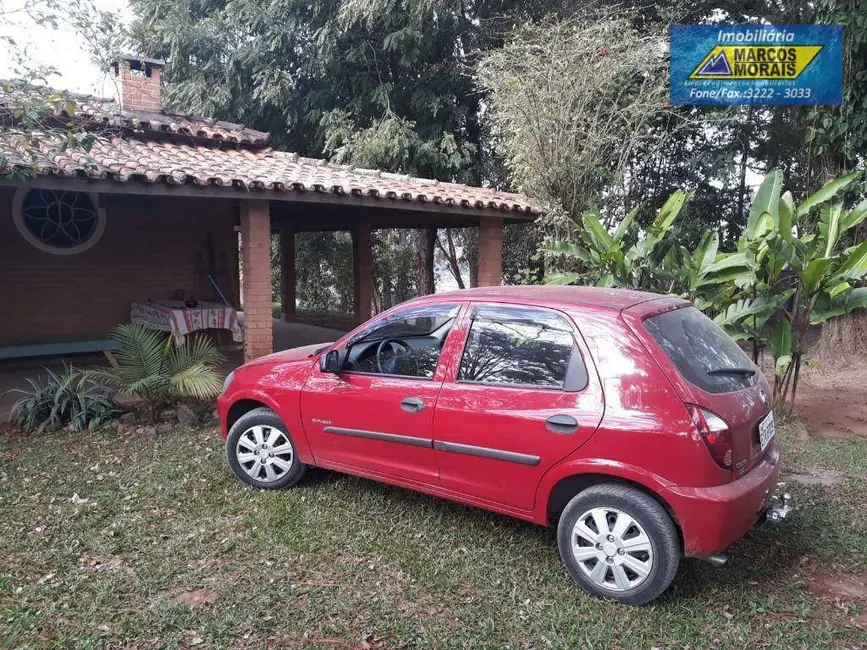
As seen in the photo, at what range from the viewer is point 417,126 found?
14195mm

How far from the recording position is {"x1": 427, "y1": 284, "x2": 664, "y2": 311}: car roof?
11.6ft

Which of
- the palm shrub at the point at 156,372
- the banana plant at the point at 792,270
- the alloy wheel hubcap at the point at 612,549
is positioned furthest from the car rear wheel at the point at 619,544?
the palm shrub at the point at 156,372

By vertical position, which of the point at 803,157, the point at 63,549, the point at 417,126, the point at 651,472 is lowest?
the point at 63,549

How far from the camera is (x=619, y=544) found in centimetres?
319

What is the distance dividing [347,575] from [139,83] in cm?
1037

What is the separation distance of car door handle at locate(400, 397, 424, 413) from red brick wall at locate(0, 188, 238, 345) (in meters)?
7.55

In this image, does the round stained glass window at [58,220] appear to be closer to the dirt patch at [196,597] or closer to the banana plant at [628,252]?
the banana plant at [628,252]

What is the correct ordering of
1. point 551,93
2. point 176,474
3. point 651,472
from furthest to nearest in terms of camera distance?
1. point 551,93
2. point 176,474
3. point 651,472

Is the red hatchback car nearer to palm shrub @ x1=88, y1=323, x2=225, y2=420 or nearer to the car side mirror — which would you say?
the car side mirror

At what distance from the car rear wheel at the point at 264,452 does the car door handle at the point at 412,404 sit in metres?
1.19

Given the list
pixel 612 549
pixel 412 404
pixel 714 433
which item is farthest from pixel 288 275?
pixel 714 433

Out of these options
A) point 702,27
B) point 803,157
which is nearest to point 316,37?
point 702,27

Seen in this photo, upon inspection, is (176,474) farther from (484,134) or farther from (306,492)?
(484,134)

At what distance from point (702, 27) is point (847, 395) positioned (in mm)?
6978
